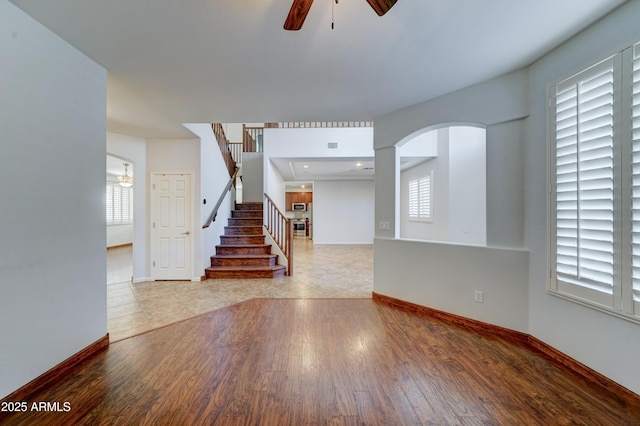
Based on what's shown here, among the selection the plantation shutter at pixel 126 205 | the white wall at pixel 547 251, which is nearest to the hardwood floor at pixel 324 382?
the white wall at pixel 547 251

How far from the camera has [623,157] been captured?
1.76 metres

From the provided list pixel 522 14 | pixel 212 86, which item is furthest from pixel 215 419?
pixel 522 14

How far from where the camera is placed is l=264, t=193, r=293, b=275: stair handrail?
523 centimetres

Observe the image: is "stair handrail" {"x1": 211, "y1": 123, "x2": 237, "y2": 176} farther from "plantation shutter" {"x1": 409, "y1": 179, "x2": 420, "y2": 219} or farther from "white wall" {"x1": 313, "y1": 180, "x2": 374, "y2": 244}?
"plantation shutter" {"x1": 409, "y1": 179, "x2": 420, "y2": 219}

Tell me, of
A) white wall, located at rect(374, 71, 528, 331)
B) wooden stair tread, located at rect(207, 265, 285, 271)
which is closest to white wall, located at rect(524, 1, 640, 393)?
white wall, located at rect(374, 71, 528, 331)

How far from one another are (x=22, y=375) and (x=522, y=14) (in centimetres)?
427

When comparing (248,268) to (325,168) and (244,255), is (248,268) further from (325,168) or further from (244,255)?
(325,168)

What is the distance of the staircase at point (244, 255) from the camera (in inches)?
196

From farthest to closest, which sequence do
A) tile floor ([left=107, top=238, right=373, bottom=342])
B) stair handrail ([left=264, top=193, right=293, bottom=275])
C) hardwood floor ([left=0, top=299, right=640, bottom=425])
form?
stair handrail ([left=264, top=193, right=293, bottom=275]) < tile floor ([left=107, top=238, right=373, bottom=342]) < hardwood floor ([left=0, top=299, right=640, bottom=425])

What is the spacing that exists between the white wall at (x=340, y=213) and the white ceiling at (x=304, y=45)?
671 cm

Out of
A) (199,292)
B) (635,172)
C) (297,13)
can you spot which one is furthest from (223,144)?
(635,172)

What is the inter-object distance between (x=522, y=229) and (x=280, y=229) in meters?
4.33

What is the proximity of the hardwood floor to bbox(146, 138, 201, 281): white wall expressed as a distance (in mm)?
2198

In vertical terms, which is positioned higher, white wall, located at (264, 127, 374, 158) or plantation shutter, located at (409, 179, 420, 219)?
white wall, located at (264, 127, 374, 158)
